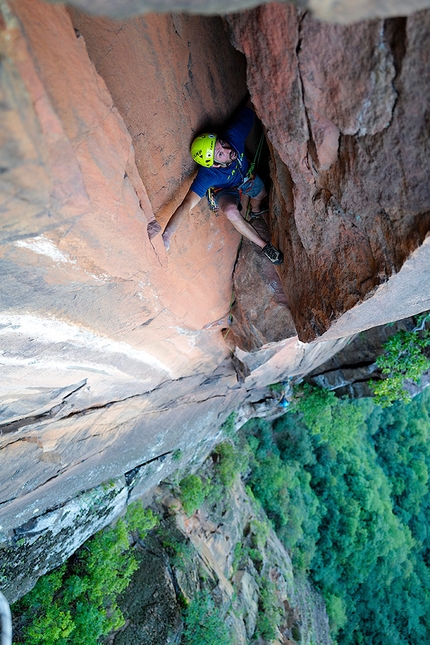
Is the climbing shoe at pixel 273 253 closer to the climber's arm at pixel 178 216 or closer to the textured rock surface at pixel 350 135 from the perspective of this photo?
the textured rock surface at pixel 350 135

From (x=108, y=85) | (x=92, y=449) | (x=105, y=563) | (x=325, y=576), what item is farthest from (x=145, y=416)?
(x=325, y=576)

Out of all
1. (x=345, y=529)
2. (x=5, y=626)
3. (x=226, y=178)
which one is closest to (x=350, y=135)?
(x=226, y=178)

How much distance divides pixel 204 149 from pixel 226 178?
35cm

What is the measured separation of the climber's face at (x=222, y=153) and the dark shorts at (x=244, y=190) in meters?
0.40

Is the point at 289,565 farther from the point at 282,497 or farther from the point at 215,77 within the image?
the point at 215,77

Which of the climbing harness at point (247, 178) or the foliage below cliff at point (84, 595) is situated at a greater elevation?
the climbing harness at point (247, 178)

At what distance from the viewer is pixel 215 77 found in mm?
2719

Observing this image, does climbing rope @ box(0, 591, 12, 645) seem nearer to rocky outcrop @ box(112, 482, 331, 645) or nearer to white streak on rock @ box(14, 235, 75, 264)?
white streak on rock @ box(14, 235, 75, 264)

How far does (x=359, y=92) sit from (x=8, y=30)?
1.51m

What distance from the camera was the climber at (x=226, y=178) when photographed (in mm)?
2799

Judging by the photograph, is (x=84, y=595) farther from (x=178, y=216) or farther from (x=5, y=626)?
(x=178, y=216)

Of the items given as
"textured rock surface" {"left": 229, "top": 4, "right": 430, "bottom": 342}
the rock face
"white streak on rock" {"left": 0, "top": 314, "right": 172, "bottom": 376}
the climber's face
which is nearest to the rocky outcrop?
the rock face

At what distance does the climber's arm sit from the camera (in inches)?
115

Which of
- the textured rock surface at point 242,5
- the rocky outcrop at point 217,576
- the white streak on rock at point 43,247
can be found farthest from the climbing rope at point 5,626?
the rocky outcrop at point 217,576
